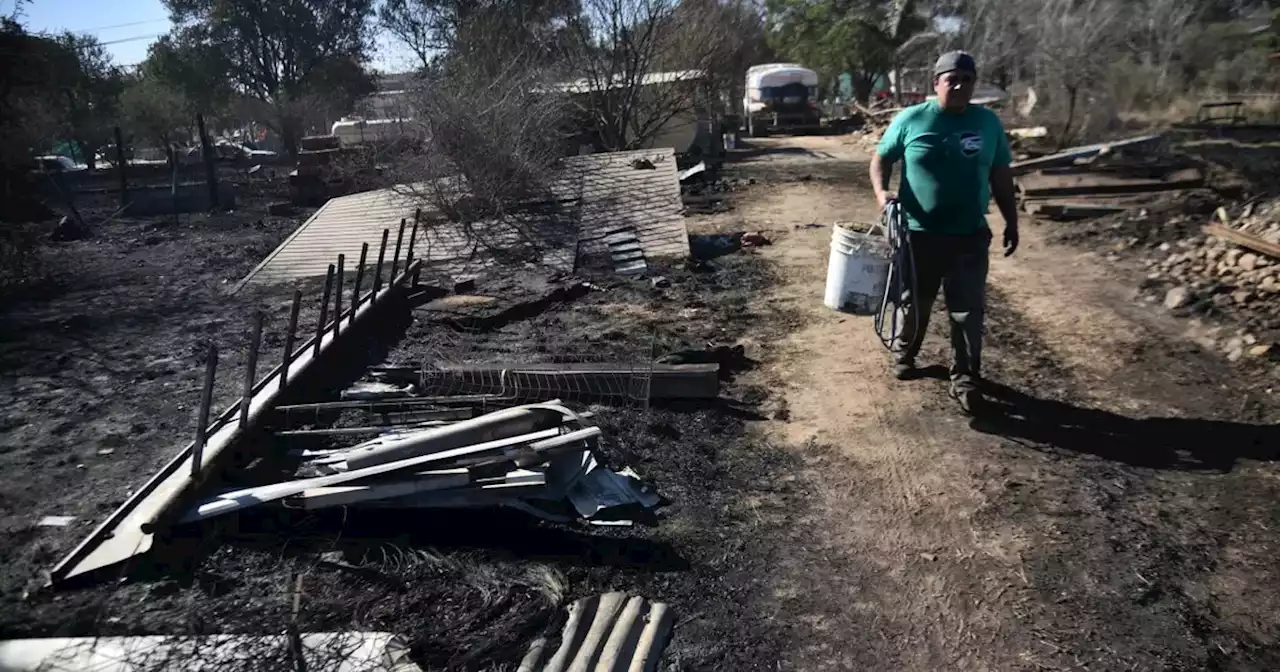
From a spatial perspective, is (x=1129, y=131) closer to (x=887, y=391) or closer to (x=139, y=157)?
(x=887, y=391)

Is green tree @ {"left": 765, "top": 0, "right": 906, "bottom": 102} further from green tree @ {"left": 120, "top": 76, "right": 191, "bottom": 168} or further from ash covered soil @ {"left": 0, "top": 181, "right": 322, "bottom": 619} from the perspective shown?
ash covered soil @ {"left": 0, "top": 181, "right": 322, "bottom": 619}

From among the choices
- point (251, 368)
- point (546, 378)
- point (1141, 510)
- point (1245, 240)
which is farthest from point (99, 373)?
point (1245, 240)

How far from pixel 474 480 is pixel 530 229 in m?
7.87

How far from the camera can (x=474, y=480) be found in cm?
393

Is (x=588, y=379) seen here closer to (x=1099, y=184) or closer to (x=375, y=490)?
(x=375, y=490)

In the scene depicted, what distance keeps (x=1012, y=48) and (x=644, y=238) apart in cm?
1832

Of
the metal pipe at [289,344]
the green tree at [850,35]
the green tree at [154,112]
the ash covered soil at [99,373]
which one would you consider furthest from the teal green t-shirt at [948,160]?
the green tree at [850,35]

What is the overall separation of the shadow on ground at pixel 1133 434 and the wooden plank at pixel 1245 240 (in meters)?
3.43

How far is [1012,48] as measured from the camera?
24438 millimetres

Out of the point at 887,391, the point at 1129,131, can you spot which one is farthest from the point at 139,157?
the point at 887,391

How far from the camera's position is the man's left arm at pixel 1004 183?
482 cm

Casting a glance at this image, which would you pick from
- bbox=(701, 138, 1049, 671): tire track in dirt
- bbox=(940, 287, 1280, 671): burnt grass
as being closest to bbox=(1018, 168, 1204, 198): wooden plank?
bbox=(940, 287, 1280, 671): burnt grass

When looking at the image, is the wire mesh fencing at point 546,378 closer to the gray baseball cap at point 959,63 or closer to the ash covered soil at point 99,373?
the ash covered soil at point 99,373

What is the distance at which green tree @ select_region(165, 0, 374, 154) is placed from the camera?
37312 millimetres
